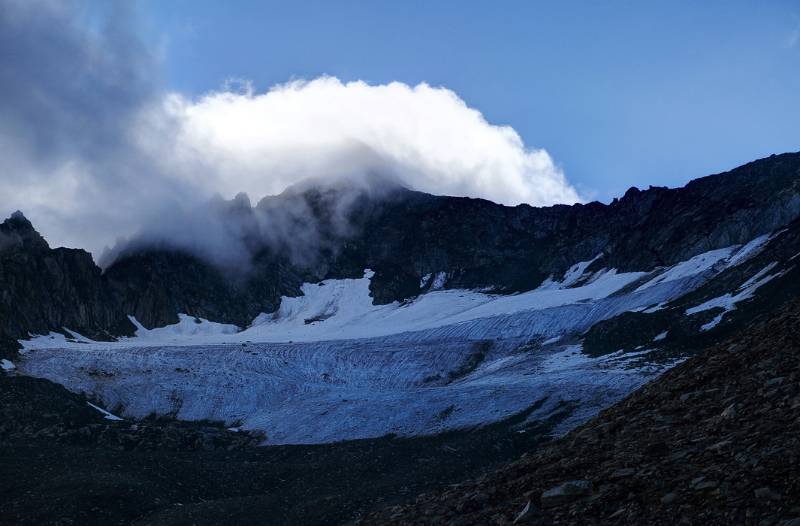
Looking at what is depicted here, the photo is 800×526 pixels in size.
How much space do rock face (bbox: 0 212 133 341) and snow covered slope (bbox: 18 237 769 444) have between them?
4.31 metres

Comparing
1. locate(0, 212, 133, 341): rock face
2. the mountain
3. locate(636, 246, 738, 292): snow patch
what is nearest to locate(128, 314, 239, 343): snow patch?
the mountain

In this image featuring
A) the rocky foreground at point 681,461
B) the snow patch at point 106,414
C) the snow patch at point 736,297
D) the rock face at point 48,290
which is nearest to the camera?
the rocky foreground at point 681,461

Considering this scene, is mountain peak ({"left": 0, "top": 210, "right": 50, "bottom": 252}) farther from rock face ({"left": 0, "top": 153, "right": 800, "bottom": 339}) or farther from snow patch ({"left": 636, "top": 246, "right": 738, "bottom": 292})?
snow patch ({"left": 636, "top": 246, "right": 738, "bottom": 292})

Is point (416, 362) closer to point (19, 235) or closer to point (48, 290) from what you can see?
point (48, 290)

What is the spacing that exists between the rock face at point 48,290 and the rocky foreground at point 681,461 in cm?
9940

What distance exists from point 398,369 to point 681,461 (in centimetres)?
7585

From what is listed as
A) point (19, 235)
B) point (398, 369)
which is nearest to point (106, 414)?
point (398, 369)

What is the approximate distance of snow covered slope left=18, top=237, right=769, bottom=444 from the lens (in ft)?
209

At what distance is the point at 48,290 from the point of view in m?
121

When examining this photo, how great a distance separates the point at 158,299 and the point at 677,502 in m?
136

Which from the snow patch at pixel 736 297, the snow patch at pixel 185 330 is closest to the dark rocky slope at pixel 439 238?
the snow patch at pixel 185 330

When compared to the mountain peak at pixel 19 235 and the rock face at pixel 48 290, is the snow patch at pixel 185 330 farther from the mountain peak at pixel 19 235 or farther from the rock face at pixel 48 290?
the mountain peak at pixel 19 235

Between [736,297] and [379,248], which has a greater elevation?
[379,248]

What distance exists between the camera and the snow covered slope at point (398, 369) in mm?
63750
